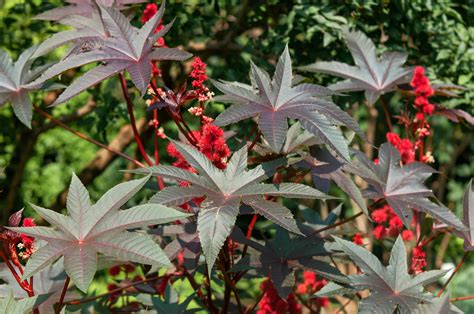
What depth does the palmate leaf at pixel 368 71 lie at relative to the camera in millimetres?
2504

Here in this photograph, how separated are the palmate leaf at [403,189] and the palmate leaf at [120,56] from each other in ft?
2.10

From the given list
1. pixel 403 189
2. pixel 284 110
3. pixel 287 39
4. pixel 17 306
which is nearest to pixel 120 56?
pixel 284 110

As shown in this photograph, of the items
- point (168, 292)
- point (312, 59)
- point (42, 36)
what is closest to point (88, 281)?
point (168, 292)

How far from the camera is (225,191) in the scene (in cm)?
163

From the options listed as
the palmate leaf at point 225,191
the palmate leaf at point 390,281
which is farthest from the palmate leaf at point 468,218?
the palmate leaf at point 225,191

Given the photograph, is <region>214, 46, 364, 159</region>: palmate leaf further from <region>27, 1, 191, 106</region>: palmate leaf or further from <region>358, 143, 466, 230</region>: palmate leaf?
<region>358, 143, 466, 230</region>: palmate leaf

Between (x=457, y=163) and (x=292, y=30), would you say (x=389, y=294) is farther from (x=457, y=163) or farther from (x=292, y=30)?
(x=457, y=163)

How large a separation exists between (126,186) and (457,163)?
647 cm

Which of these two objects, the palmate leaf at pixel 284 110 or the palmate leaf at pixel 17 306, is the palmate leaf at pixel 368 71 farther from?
the palmate leaf at pixel 17 306

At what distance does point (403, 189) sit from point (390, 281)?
0.35 metres

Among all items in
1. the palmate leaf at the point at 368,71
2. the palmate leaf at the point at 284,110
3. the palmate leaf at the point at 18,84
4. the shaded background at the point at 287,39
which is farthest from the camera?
the shaded background at the point at 287,39

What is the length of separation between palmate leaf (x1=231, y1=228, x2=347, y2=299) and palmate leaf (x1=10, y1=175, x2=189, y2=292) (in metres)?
0.44

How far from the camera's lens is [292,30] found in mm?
2990

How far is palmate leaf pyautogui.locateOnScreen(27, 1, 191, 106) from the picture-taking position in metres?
1.73
